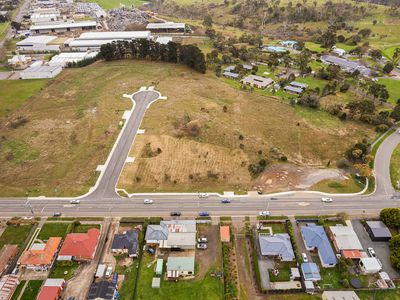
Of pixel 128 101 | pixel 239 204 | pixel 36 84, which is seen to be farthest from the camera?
pixel 36 84

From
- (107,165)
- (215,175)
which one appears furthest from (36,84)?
(215,175)

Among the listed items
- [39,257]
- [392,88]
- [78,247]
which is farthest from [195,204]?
[392,88]

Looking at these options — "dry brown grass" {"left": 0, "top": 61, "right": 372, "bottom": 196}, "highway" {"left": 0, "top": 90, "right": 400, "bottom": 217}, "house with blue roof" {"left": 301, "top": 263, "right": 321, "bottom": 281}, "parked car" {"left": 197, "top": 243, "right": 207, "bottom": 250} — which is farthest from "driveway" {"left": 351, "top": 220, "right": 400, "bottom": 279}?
"parked car" {"left": 197, "top": 243, "right": 207, "bottom": 250}

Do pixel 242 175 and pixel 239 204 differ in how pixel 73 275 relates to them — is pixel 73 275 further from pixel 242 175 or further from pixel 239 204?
pixel 242 175

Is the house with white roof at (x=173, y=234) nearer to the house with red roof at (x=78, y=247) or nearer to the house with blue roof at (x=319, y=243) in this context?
the house with red roof at (x=78, y=247)

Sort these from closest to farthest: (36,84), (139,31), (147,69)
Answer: (36,84)
(147,69)
(139,31)

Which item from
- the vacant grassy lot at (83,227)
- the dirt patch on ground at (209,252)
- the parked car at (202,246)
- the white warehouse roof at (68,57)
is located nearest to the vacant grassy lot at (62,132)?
the vacant grassy lot at (83,227)
